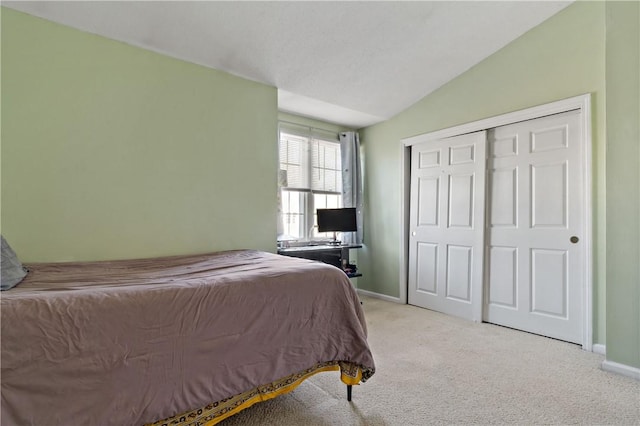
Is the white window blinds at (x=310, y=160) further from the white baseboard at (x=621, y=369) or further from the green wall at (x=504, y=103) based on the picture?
the white baseboard at (x=621, y=369)

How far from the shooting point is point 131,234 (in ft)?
8.08

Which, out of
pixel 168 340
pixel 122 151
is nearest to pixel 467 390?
pixel 168 340

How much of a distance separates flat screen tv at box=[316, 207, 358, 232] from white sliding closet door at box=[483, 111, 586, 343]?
1554mm

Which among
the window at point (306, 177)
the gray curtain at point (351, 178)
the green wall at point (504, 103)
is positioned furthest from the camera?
the gray curtain at point (351, 178)

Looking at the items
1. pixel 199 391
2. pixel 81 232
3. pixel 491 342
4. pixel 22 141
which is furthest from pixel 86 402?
pixel 491 342

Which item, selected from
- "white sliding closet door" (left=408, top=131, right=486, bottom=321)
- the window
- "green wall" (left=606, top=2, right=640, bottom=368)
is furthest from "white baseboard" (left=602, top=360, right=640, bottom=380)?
the window

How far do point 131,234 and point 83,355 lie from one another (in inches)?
60.0

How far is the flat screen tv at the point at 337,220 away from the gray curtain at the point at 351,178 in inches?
13.2

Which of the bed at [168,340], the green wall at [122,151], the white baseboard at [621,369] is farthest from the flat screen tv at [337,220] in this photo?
the white baseboard at [621,369]

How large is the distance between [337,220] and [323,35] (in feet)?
6.89

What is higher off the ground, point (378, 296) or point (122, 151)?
point (122, 151)

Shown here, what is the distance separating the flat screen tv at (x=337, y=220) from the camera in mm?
3980

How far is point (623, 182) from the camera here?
2.22m

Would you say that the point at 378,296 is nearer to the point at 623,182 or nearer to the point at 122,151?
the point at 623,182
